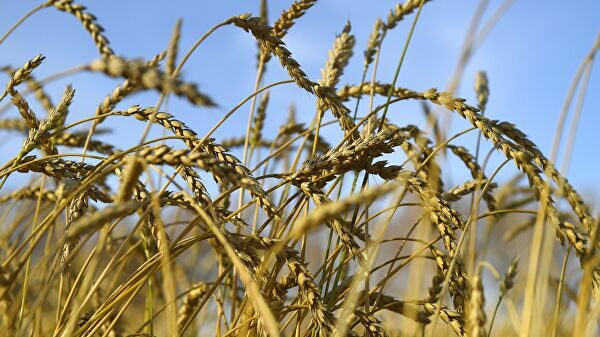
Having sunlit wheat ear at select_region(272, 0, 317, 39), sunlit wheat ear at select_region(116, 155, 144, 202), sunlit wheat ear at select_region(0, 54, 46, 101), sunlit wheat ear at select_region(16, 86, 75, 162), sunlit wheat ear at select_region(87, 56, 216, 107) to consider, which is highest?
sunlit wheat ear at select_region(272, 0, 317, 39)

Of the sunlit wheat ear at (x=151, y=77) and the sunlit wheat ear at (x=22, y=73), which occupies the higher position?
the sunlit wheat ear at (x=22, y=73)

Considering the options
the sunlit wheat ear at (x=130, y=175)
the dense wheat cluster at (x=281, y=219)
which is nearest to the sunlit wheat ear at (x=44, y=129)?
the dense wheat cluster at (x=281, y=219)

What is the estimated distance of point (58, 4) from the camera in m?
2.44

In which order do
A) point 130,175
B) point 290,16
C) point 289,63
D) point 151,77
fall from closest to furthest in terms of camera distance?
point 151,77, point 130,175, point 289,63, point 290,16

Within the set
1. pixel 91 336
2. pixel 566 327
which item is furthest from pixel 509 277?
pixel 566 327

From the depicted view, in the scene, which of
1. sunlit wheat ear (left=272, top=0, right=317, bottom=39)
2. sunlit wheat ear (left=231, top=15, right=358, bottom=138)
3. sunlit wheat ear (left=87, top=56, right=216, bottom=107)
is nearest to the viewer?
sunlit wheat ear (left=87, top=56, right=216, bottom=107)

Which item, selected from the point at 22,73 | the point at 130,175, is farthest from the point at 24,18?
the point at 130,175

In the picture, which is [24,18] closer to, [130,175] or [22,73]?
[22,73]

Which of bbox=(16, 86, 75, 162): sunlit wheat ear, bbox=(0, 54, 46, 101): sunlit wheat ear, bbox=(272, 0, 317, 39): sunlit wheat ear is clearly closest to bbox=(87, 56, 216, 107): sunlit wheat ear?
→ bbox=(16, 86, 75, 162): sunlit wheat ear

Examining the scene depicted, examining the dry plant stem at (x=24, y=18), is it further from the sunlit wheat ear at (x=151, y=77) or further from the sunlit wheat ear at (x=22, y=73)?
the sunlit wheat ear at (x=151, y=77)

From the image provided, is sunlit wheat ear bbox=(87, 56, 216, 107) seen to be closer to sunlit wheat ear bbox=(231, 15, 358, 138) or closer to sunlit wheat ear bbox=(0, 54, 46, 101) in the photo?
sunlit wheat ear bbox=(231, 15, 358, 138)

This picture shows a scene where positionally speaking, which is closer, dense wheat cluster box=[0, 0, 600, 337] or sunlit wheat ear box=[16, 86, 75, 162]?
dense wheat cluster box=[0, 0, 600, 337]

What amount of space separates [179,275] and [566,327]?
2452 mm

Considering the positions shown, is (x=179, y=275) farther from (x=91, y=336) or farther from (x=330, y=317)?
(x=330, y=317)
